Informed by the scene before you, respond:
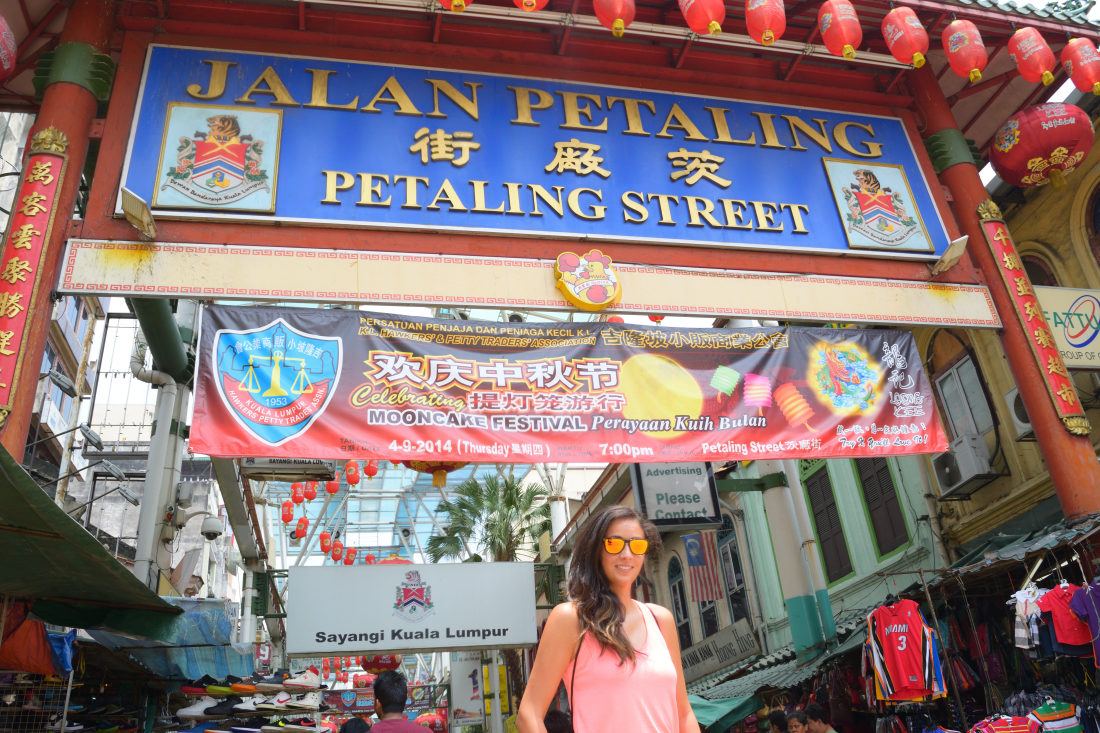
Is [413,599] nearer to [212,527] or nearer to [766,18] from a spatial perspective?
[212,527]

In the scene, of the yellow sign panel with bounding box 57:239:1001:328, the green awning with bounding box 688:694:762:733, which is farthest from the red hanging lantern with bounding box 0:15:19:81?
the green awning with bounding box 688:694:762:733

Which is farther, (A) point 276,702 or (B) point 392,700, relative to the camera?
(A) point 276,702

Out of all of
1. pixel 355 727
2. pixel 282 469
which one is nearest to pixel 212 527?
pixel 282 469

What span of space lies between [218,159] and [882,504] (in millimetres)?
12386

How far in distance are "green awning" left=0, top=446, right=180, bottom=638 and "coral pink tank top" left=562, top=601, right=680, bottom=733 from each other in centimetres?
312

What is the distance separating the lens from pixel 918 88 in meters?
10.2

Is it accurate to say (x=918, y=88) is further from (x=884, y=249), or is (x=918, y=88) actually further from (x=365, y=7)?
(x=365, y=7)

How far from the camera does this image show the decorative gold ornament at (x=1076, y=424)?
843cm

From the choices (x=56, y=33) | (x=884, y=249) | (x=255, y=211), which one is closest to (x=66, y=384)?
(x=56, y=33)

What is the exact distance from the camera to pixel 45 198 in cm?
718

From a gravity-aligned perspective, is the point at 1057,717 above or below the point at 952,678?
below

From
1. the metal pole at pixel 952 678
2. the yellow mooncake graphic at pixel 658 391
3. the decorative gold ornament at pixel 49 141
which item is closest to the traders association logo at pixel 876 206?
the yellow mooncake graphic at pixel 658 391

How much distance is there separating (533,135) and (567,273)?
1.75 metres

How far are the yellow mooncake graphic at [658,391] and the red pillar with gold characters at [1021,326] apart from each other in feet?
12.2
